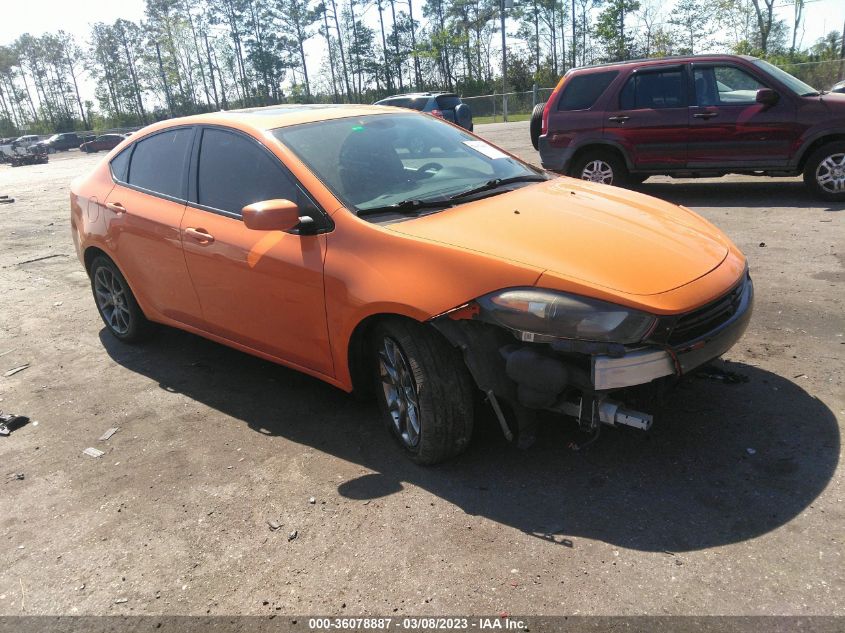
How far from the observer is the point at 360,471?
11.1ft

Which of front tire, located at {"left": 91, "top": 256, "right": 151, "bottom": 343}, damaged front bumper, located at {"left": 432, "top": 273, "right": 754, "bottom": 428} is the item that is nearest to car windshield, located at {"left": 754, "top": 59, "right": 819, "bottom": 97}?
damaged front bumper, located at {"left": 432, "top": 273, "right": 754, "bottom": 428}

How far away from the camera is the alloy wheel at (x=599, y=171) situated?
992cm

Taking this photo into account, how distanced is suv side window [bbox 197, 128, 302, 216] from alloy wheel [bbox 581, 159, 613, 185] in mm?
6878

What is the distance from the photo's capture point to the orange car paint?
292 centimetres

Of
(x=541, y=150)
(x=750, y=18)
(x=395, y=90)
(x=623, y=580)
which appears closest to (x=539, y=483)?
(x=623, y=580)

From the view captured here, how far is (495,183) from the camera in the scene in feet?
12.9

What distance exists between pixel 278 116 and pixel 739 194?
785 centimetres

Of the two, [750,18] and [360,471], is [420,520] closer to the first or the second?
[360,471]

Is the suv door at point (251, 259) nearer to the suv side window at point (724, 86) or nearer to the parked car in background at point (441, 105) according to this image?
the suv side window at point (724, 86)

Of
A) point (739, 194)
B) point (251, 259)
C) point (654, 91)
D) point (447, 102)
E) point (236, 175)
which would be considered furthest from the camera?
point (447, 102)

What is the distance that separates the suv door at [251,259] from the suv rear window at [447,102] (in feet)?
52.7

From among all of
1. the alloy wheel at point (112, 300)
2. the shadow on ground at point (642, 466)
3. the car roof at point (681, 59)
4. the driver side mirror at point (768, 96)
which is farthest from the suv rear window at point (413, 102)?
the shadow on ground at point (642, 466)

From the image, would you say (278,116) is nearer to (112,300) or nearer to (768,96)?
(112,300)

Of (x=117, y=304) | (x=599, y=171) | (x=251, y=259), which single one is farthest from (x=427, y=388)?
(x=599, y=171)
